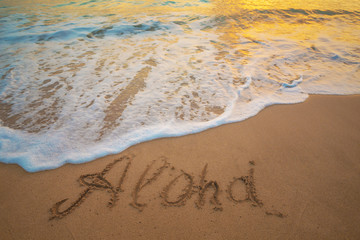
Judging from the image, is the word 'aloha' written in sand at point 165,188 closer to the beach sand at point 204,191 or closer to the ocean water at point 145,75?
the beach sand at point 204,191

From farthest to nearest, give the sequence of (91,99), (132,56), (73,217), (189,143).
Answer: (132,56)
(91,99)
(189,143)
(73,217)

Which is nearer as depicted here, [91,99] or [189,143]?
[189,143]

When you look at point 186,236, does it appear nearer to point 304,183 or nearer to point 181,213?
point 181,213

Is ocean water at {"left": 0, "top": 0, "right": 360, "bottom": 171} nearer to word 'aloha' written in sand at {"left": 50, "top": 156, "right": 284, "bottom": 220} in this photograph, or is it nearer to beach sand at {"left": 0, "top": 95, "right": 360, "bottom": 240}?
beach sand at {"left": 0, "top": 95, "right": 360, "bottom": 240}

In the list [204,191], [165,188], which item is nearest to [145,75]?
[165,188]

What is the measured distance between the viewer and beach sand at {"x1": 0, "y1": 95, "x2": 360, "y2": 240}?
1.54m

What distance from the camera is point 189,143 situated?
7.59 feet

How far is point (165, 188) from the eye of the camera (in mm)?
1818

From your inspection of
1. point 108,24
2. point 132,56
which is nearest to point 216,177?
point 132,56

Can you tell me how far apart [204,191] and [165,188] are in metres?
0.40

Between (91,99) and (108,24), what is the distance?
5.31 metres

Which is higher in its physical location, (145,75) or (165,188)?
(145,75)

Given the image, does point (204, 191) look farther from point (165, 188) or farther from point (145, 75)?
point (145, 75)

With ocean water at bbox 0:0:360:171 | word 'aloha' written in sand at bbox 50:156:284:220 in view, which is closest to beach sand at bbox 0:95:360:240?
word 'aloha' written in sand at bbox 50:156:284:220
